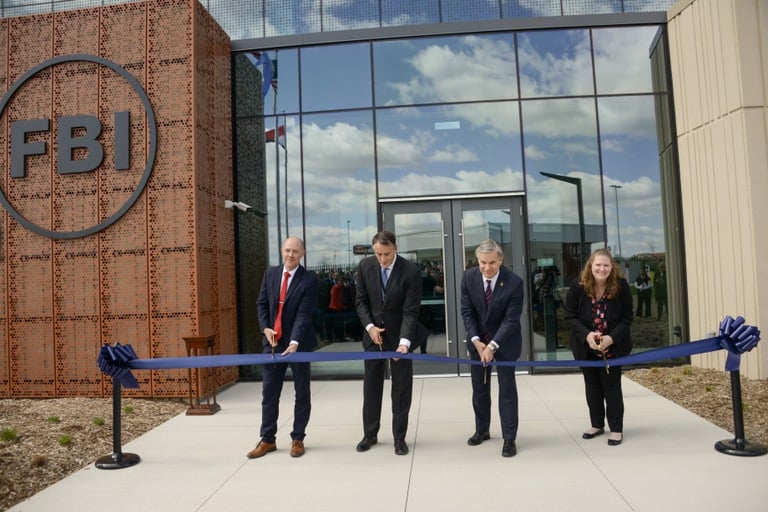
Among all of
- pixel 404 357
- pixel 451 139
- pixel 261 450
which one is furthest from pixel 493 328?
pixel 451 139

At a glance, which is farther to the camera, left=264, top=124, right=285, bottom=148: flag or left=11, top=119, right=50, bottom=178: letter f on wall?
left=264, top=124, right=285, bottom=148: flag

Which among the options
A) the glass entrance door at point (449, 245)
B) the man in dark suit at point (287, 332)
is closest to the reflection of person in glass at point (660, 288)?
the glass entrance door at point (449, 245)

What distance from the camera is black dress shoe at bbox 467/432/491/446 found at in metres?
4.94

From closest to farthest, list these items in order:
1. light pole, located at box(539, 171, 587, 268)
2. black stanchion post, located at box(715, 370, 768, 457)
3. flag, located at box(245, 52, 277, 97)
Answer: black stanchion post, located at box(715, 370, 768, 457) → light pole, located at box(539, 171, 587, 268) → flag, located at box(245, 52, 277, 97)

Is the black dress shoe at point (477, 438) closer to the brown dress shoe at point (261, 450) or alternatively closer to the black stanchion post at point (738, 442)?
the brown dress shoe at point (261, 450)

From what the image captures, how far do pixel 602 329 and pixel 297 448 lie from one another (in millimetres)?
2779

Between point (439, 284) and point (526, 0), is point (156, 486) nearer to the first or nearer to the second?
point (439, 284)

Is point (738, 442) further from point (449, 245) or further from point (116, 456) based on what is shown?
point (116, 456)

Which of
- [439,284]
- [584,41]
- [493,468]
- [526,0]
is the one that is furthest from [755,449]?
[526,0]

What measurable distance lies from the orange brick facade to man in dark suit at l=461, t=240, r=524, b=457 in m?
3.86

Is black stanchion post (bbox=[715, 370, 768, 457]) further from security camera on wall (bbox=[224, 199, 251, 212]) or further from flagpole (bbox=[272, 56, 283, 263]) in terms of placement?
security camera on wall (bbox=[224, 199, 251, 212])

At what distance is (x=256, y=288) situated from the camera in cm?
884

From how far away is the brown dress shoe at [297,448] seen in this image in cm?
476

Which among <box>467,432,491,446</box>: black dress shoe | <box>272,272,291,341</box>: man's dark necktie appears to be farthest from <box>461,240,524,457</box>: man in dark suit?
<box>272,272,291,341</box>: man's dark necktie
